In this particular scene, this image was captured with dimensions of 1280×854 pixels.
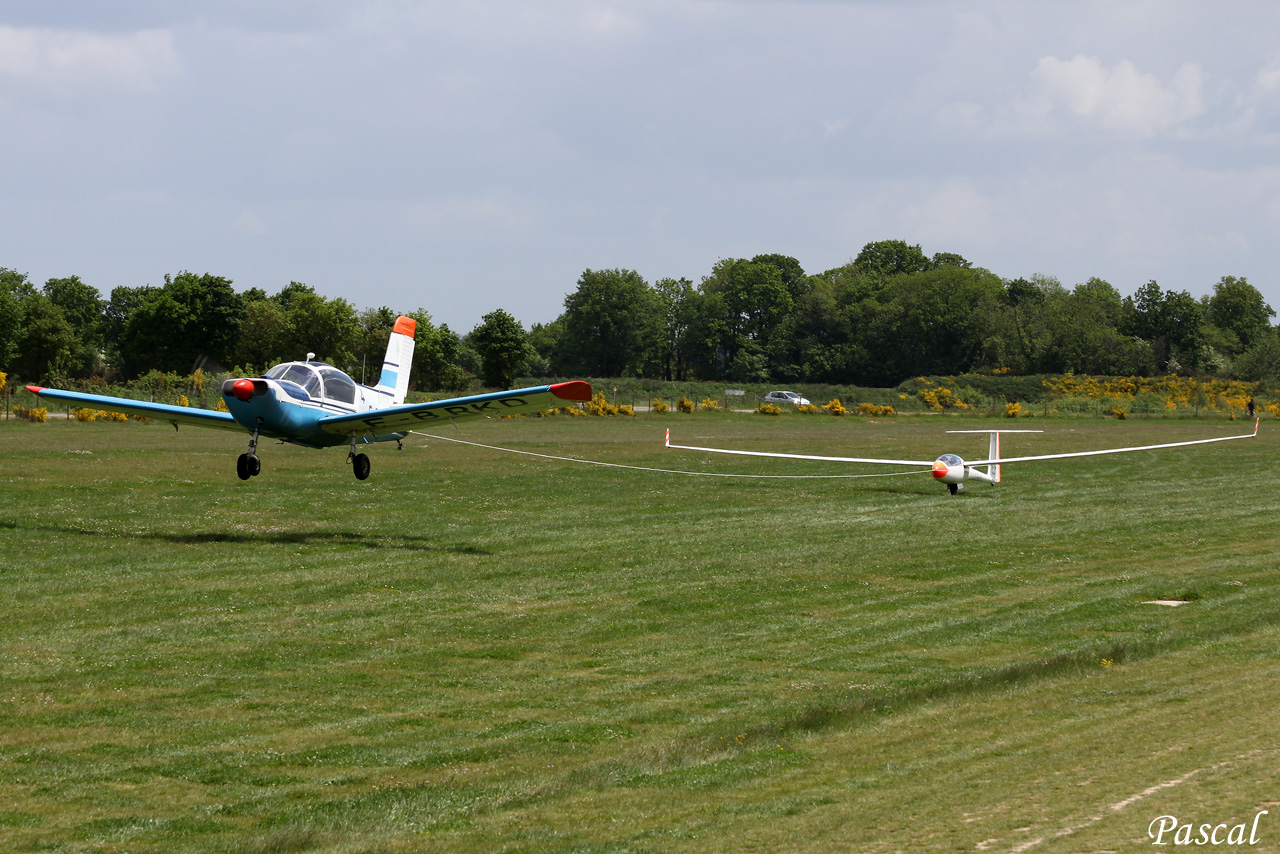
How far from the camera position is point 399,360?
86.0 feet

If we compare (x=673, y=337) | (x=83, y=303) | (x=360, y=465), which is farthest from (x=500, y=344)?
(x=360, y=465)

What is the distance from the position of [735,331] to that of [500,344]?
5873 centimetres

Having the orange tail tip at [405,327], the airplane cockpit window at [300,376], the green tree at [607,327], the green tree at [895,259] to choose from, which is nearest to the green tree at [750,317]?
the green tree at [607,327]

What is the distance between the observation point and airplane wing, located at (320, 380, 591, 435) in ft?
67.7

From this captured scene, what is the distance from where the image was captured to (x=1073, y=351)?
12875cm

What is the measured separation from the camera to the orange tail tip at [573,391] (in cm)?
1767

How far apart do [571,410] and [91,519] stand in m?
54.4

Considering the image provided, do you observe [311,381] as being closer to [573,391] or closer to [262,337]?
[573,391]

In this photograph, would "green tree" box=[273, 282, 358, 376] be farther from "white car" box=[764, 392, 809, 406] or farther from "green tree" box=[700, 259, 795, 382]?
"green tree" box=[700, 259, 795, 382]

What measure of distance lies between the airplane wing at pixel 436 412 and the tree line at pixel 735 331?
7588 cm

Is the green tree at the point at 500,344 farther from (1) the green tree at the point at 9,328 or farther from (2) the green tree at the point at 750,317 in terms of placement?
(2) the green tree at the point at 750,317

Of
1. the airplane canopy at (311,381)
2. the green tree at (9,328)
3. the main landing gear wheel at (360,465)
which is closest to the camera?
the airplane canopy at (311,381)

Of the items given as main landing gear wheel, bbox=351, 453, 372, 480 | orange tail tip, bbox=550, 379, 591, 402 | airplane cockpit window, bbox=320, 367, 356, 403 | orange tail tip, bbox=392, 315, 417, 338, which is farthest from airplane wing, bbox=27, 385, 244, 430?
orange tail tip, bbox=550, 379, 591, 402

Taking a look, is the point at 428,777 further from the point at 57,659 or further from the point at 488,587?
the point at 488,587
